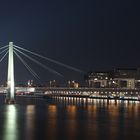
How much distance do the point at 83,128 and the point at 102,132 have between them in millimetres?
1577

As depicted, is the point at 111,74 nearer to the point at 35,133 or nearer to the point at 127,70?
the point at 127,70

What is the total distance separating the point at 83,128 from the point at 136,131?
2378 mm

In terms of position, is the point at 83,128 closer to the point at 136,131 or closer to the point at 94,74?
the point at 136,131

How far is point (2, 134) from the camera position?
20.3 m

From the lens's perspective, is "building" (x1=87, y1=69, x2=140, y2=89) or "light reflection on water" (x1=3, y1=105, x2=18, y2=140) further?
"building" (x1=87, y1=69, x2=140, y2=89)

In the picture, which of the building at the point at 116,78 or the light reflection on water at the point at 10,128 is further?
the building at the point at 116,78

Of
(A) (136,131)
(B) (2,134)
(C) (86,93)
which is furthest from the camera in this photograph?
(C) (86,93)

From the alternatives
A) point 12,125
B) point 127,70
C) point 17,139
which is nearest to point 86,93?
point 127,70

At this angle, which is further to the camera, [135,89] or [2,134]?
[135,89]

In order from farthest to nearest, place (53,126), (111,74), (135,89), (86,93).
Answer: (111,74) < (86,93) < (135,89) < (53,126)

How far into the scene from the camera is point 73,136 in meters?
19.6

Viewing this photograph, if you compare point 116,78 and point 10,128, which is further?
point 116,78

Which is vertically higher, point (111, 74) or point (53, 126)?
point (111, 74)

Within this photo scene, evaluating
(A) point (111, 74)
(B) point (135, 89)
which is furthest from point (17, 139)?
(A) point (111, 74)
